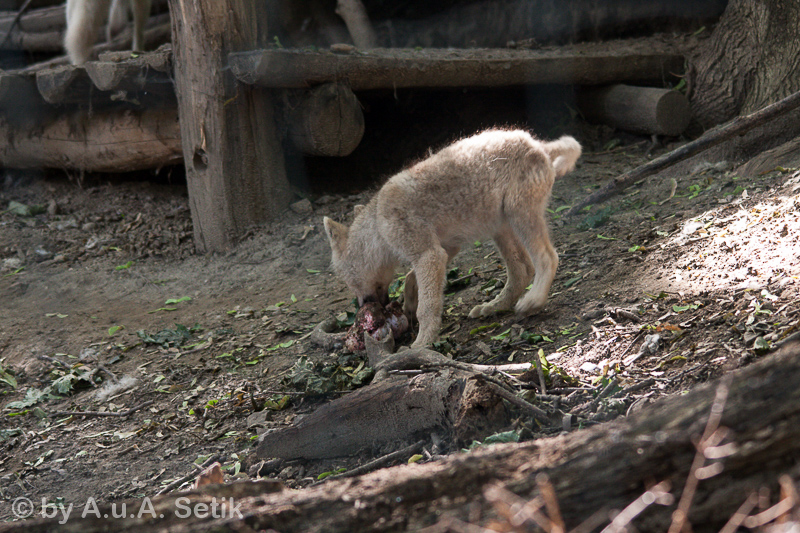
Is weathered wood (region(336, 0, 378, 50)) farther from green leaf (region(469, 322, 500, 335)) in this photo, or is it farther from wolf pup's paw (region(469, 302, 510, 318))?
green leaf (region(469, 322, 500, 335))

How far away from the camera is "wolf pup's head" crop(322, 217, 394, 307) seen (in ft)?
17.9

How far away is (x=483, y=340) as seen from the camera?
481cm

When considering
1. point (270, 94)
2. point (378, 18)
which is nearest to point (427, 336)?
point (270, 94)

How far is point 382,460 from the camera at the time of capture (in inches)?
126

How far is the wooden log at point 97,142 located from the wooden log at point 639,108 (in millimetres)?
5387

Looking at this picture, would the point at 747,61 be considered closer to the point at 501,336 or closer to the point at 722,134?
the point at 722,134

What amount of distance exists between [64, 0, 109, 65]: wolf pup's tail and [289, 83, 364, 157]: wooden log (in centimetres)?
362

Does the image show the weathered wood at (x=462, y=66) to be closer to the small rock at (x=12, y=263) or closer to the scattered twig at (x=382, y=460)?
the small rock at (x=12, y=263)

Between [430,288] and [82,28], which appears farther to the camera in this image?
[82,28]

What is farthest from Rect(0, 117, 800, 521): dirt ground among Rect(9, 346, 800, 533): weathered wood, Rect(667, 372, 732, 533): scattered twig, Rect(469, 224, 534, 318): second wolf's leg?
Rect(667, 372, 732, 533): scattered twig

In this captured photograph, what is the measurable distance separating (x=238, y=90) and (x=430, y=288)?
3547 mm

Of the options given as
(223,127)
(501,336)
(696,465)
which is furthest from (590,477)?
(223,127)

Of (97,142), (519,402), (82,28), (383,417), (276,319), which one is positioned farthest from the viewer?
(82,28)

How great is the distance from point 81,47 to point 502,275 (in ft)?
22.0
